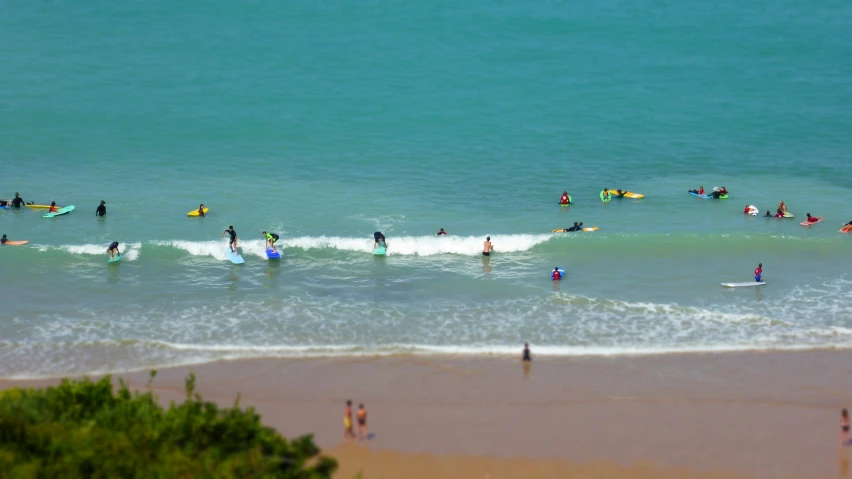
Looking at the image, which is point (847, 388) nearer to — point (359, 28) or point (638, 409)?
point (638, 409)

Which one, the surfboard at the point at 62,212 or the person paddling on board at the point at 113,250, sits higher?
the surfboard at the point at 62,212

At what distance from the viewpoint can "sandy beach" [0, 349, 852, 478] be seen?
1758 cm

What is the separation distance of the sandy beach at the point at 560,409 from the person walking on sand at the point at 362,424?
222 mm

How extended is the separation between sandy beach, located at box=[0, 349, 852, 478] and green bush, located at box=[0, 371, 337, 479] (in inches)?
207

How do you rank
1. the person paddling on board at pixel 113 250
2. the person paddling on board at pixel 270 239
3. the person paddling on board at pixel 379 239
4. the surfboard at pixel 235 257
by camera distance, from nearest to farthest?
the person paddling on board at pixel 113 250, the surfboard at pixel 235 257, the person paddling on board at pixel 270 239, the person paddling on board at pixel 379 239

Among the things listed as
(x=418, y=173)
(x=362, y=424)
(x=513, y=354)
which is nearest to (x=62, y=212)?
(x=418, y=173)

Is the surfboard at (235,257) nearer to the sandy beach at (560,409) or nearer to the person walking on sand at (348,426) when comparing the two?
the sandy beach at (560,409)

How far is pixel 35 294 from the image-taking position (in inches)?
1083

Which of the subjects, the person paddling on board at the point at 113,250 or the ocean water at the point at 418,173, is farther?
the person paddling on board at the point at 113,250

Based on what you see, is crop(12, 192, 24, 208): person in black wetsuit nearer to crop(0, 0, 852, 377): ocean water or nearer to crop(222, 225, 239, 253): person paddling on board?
crop(0, 0, 852, 377): ocean water

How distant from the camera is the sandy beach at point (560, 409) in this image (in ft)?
57.7

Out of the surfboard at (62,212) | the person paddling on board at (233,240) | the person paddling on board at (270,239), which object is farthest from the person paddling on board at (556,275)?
the surfboard at (62,212)

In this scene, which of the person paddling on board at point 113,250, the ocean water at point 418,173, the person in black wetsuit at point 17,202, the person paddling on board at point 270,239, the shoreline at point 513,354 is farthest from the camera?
Answer: the person in black wetsuit at point 17,202

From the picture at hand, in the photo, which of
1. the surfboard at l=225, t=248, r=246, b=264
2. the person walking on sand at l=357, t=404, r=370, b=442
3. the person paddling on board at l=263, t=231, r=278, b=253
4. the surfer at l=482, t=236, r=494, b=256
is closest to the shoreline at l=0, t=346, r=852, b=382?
the person walking on sand at l=357, t=404, r=370, b=442
